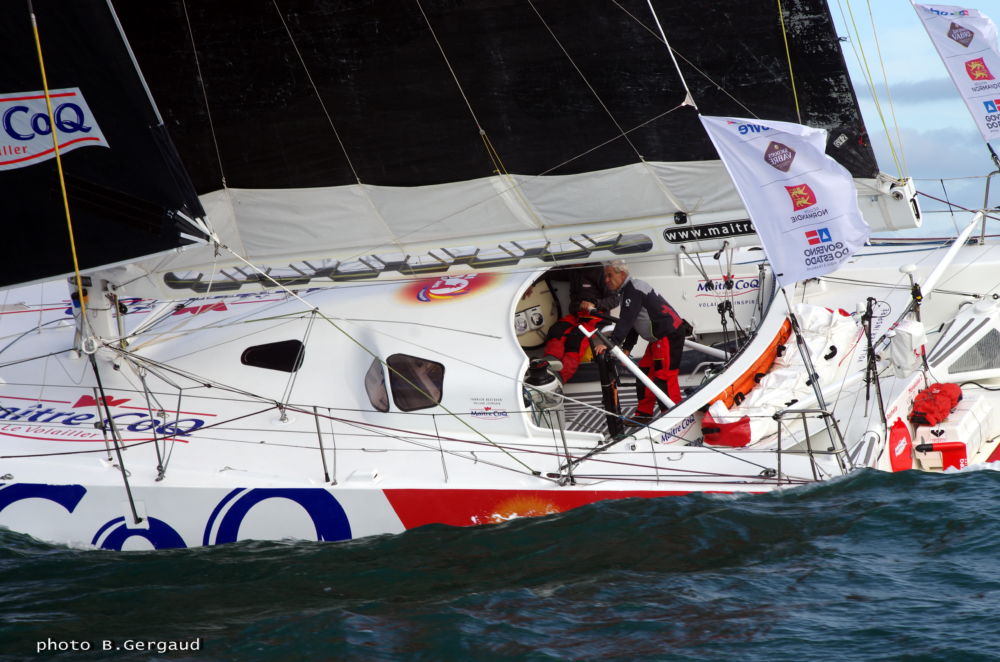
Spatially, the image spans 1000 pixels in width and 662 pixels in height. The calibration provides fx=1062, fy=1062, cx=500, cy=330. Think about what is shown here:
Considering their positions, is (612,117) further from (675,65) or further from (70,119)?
(70,119)

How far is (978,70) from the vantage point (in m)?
11.6

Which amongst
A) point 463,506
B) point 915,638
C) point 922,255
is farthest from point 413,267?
point 922,255

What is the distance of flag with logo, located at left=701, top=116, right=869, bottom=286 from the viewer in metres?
5.24

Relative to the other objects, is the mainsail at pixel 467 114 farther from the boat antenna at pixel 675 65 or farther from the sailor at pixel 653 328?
the sailor at pixel 653 328

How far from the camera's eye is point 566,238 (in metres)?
7.05

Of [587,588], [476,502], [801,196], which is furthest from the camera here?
[476,502]

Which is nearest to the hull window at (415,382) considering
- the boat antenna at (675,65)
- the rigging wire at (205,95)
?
the rigging wire at (205,95)

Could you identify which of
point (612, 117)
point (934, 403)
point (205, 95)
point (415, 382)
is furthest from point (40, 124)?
point (934, 403)

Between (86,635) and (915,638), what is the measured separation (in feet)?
12.1

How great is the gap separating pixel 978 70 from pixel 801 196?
7725 millimetres

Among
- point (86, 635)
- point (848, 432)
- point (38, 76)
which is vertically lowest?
point (86, 635)

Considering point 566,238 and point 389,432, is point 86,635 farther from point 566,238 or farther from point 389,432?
point 566,238

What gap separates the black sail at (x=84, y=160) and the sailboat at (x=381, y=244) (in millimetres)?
12

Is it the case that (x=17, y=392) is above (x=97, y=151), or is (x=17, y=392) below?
below
